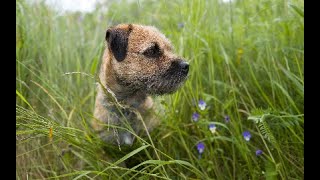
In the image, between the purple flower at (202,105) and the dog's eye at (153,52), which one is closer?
the dog's eye at (153,52)

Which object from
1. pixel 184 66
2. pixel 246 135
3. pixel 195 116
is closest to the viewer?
pixel 184 66

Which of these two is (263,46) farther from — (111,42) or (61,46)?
(61,46)

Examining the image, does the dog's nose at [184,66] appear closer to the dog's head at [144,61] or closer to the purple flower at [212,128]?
the dog's head at [144,61]

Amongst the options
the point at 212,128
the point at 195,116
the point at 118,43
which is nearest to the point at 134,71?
the point at 118,43

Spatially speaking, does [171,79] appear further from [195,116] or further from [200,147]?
[200,147]

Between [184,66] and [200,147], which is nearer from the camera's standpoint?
[184,66]

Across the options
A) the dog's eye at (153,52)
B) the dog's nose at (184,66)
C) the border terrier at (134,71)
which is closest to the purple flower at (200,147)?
the border terrier at (134,71)

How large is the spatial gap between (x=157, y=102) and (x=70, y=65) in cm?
110

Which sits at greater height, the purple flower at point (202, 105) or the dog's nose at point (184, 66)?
the dog's nose at point (184, 66)

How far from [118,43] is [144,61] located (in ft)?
0.76

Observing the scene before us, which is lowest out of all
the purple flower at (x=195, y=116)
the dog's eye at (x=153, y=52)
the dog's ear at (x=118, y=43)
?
the purple flower at (x=195, y=116)

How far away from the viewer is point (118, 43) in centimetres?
308

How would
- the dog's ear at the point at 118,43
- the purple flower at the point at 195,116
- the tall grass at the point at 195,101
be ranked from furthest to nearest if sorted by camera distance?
the purple flower at the point at 195,116, the dog's ear at the point at 118,43, the tall grass at the point at 195,101

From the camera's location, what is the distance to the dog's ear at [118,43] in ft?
10.1
